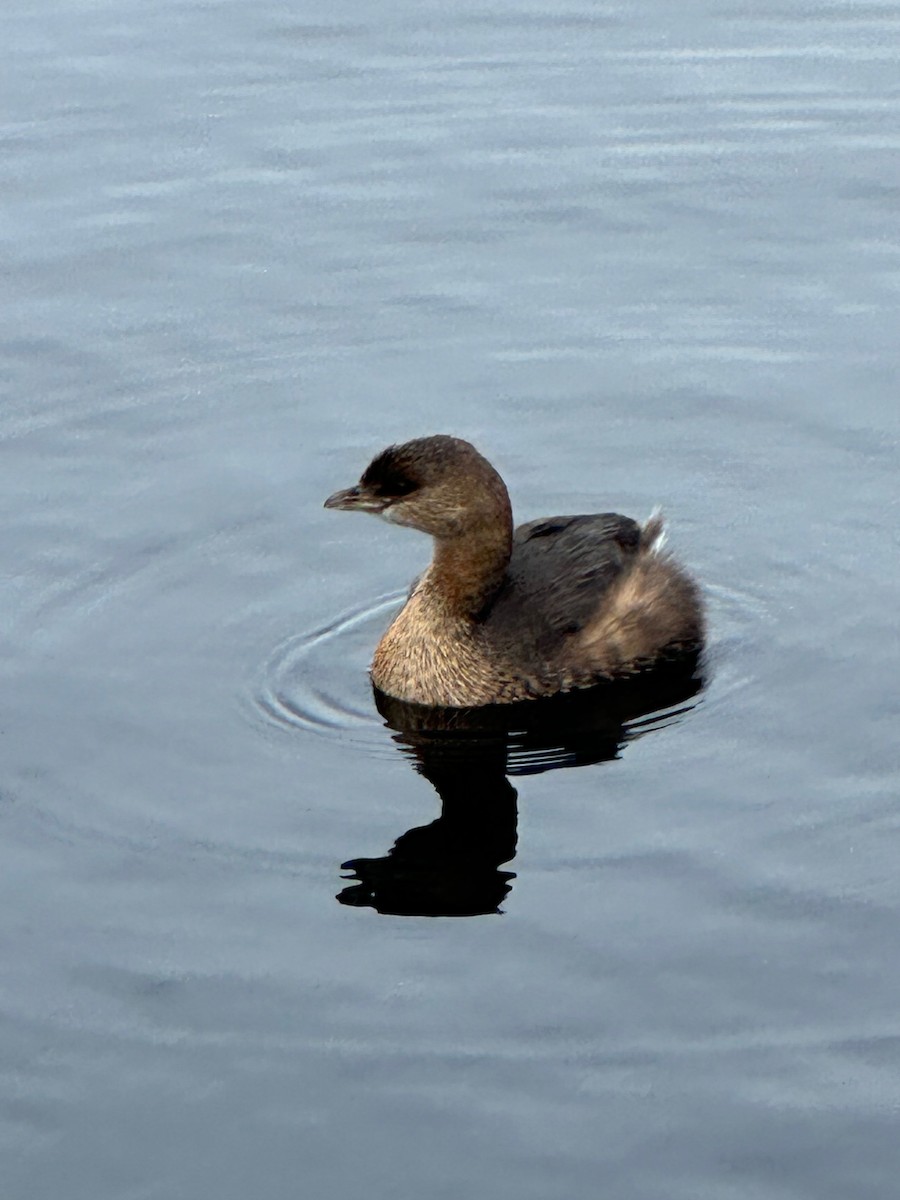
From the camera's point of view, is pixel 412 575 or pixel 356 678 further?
pixel 412 575

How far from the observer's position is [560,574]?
34.7 feet

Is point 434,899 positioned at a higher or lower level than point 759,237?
lower

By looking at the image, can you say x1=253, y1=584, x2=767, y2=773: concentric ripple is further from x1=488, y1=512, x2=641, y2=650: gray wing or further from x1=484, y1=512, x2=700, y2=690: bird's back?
x1=488, y1=512, x2=641, y2=650: gray wing

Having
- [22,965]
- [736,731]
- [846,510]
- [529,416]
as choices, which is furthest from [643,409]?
[22,965]

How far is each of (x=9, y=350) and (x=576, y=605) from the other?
13.9 ft

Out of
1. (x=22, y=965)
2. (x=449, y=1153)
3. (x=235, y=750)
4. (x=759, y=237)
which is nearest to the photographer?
(x=449, y=1153)

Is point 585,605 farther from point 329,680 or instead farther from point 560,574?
point 329,680

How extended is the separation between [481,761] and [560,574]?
1.20m

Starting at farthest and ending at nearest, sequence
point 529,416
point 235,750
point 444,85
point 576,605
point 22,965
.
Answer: point 444,85 < point 529,416 < point 576,605 < point 235,750 < point 22,965

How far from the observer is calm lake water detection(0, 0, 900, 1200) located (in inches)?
294

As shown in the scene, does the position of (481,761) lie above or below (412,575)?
below

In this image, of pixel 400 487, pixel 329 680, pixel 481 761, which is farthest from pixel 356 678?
pixel 481 761

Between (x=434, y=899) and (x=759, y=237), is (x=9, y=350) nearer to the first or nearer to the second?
(x=759, y=237)

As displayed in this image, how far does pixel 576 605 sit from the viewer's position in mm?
10492
